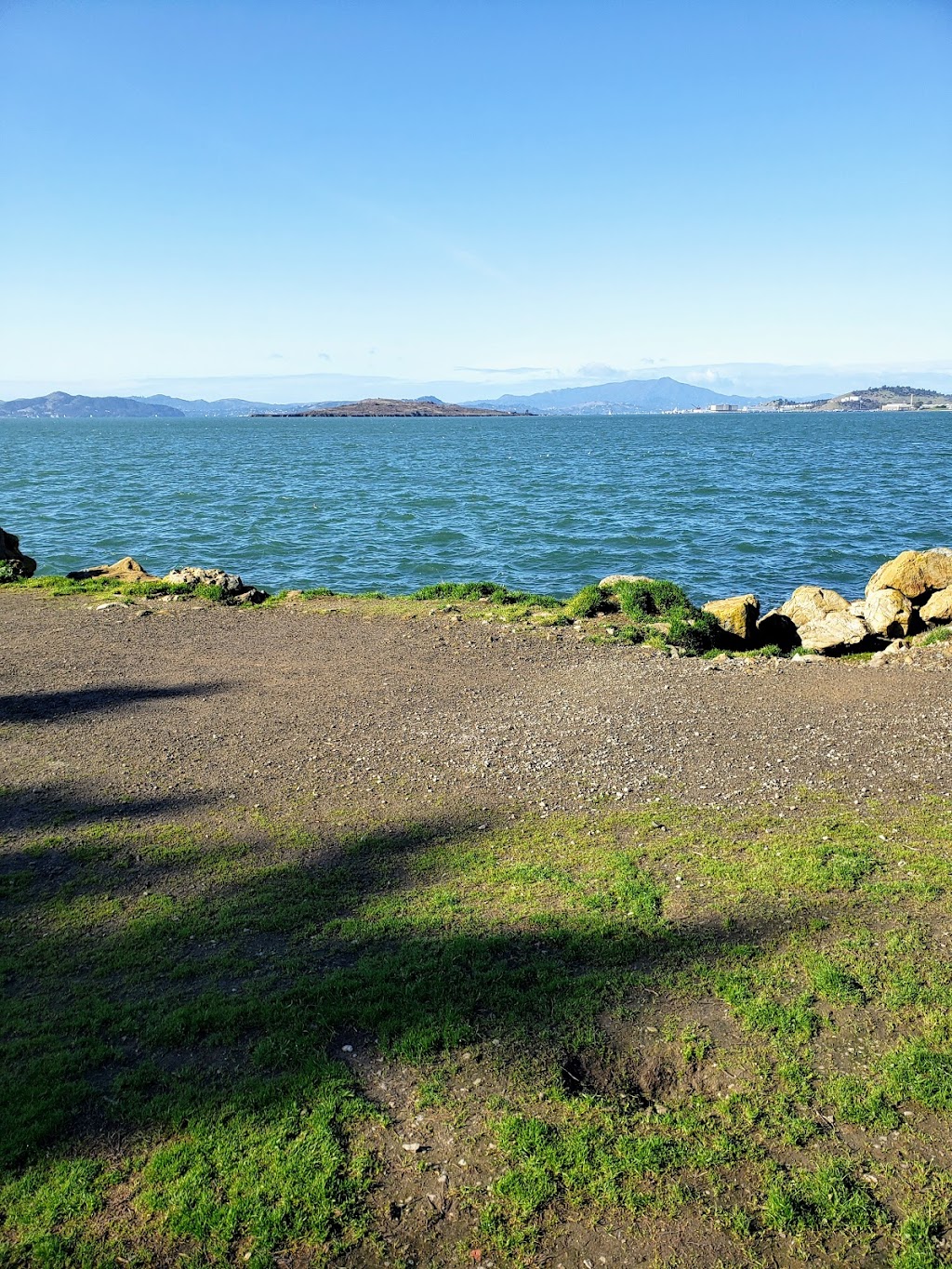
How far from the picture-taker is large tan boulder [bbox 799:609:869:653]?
18.9m

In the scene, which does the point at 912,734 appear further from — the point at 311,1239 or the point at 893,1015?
the point at 311,1239

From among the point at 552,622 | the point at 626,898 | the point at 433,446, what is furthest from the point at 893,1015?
the point at 433,446

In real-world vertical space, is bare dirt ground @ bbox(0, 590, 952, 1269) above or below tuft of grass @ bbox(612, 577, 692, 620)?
below

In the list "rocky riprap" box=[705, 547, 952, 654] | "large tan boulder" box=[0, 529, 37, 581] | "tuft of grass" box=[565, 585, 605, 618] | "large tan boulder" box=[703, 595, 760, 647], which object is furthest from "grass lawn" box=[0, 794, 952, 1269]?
"large tan boulder" box=[0, 529, 37, 581]

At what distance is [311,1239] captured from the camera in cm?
463

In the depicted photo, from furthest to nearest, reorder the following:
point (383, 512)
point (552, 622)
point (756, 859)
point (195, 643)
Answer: point (383, 512), point (552, 622), point (195, 643), point (756, 859)

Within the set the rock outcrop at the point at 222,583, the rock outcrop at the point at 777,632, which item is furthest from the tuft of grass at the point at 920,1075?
the rock outcrop at the point at 222,583

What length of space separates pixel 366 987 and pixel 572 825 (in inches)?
Result: 144

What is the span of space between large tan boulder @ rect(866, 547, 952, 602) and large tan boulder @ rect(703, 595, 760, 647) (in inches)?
149

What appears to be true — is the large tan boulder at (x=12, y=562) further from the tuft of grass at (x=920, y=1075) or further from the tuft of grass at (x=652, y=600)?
the tuft of grass at (x=920, y=1075)

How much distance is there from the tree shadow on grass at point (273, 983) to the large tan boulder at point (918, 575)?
1593 cm

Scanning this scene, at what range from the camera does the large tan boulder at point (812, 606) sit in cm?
2059

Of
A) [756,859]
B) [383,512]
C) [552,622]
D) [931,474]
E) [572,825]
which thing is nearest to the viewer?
[756,859]

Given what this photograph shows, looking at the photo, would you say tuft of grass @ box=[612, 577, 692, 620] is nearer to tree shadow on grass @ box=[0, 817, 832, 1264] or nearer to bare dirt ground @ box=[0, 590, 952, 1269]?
bare dirt ground @ box=[0, 590, 952, 1269]
